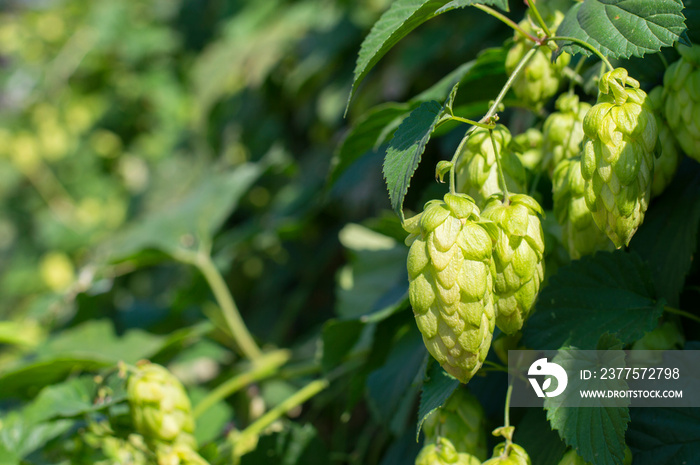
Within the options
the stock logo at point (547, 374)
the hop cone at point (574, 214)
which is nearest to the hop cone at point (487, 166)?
the hop cone at point (574, 214)

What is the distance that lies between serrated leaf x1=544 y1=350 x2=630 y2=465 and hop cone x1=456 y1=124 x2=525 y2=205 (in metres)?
0.15

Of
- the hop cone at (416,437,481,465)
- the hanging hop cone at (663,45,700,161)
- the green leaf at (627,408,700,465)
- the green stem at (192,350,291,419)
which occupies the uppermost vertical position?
the hanging hop cone at (663,45,700,161)

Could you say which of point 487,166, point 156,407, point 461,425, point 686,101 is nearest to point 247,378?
point 156,407

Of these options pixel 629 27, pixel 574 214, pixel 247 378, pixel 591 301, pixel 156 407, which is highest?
pixel 629 27

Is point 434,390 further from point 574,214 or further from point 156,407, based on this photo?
point 156,407

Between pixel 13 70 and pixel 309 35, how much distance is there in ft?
7.09

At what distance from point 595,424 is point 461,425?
0.12m

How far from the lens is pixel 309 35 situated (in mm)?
1752

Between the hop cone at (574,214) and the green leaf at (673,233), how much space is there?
72 mm

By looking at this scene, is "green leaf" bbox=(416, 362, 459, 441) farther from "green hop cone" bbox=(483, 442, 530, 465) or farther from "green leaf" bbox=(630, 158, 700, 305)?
"green leaf" bbox=(630, 158, 700, 305)

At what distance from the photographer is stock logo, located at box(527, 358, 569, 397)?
1.62 ft

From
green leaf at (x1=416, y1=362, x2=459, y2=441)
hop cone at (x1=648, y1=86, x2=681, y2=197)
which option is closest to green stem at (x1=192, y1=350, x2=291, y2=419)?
green leaf at (x1=416, y1=362, x2=459, y2=441)

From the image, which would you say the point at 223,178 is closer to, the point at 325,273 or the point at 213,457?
the point at 325,273

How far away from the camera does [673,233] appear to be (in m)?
0.56
